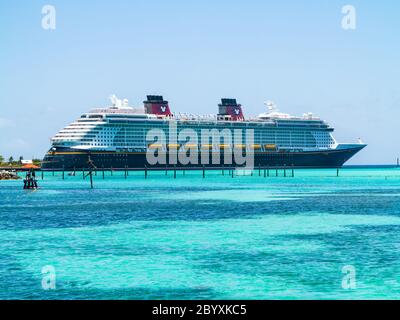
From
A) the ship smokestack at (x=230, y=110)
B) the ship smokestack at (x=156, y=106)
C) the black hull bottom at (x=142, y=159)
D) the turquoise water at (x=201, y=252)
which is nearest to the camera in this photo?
the turquoise water at (x=201, y=252)

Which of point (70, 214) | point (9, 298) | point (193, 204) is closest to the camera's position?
point (9, 298)

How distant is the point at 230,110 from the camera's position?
528 ft

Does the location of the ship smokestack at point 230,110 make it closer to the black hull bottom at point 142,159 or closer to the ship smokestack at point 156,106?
the black hull bottom at point 142,159

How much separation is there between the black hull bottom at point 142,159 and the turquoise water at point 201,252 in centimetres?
7617

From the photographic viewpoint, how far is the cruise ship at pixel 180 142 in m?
138

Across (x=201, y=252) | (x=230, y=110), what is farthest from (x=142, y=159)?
(x=201, y=252)

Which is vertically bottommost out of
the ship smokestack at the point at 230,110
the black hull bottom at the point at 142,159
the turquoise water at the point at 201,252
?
the turquoise water at the point at 201,252

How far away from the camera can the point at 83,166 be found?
452 feet

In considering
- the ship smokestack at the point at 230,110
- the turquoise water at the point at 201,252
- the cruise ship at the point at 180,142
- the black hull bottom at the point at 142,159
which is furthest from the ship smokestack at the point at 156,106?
the turquoise water at the point at 201,252

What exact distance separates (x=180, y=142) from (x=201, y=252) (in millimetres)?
119062
